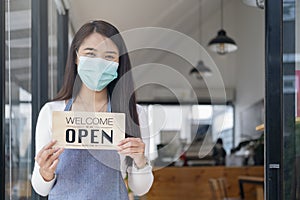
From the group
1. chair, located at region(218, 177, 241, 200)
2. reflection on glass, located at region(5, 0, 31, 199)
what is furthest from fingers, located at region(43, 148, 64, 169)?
chair, located at region(218, 177, 241, 200)

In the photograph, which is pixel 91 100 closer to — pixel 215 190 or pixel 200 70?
pixel 200 70

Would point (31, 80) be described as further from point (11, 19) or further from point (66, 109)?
point (66, 109)

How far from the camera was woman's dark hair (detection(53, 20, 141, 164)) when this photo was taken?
1.46 m

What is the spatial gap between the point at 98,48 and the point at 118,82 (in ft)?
0.39

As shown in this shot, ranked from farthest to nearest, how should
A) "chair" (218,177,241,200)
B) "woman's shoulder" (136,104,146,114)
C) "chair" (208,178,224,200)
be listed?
"chair" (218,177,241,200) → "chair" (208,178,224,200) → "woman's shoulder" (136,104,146,114)

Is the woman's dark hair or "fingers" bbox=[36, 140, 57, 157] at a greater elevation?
the woman's dark hair

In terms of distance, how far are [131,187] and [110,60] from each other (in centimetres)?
39

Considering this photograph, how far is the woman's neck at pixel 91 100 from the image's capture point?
1447 mm

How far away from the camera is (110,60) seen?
145 cm

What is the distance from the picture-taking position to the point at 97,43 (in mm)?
1471

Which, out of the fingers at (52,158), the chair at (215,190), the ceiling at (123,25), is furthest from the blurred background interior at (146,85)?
the chair at (215,190)

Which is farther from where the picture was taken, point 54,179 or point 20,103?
point 20,103

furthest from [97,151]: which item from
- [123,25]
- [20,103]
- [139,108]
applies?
[20,103]

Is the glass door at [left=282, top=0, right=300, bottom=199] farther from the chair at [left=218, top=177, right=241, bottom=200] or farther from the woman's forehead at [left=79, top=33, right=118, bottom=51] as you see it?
the chair at [left=218, top=177, right=241, bottom=200]
